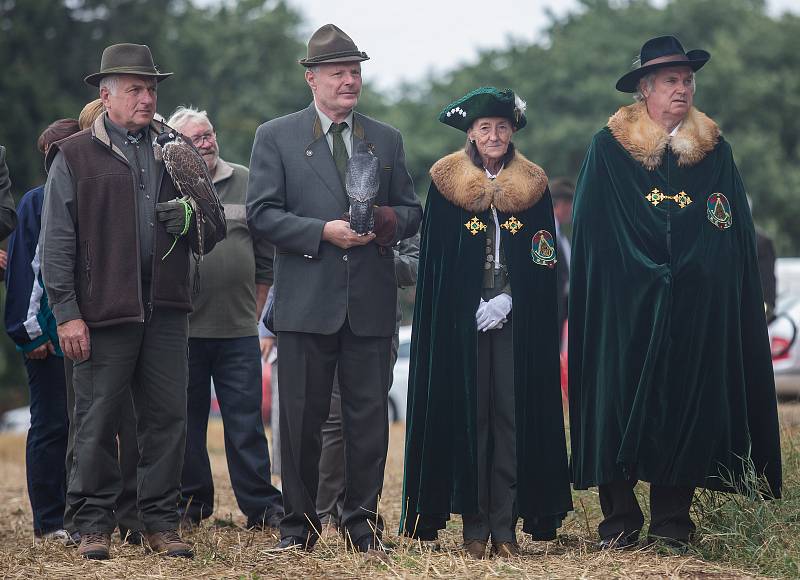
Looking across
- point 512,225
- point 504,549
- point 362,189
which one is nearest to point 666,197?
point 512,225

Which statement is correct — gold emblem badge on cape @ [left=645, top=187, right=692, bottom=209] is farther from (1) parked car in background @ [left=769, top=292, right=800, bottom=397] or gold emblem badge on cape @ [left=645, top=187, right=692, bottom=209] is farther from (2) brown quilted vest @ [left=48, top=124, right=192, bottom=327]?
(1) parked car in background @ [left=769, top=292, right=800, bottom=397]

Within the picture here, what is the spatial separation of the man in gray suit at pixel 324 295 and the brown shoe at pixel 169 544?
46cm

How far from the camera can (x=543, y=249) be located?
20.6 ft

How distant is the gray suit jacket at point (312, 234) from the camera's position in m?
6.10

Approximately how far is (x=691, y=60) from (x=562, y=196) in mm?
4500

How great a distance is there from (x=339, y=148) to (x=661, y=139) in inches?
58.8

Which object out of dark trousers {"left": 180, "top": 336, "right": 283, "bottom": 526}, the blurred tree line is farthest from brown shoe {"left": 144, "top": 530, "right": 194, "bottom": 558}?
the blurred tree line

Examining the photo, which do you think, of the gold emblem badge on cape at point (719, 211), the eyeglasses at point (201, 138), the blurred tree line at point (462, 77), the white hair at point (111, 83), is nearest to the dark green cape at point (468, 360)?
the gold emblem badge on cape at point (719, 211)

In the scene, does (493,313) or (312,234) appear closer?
(312,234)

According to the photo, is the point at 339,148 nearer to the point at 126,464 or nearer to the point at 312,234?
the point at 312,234

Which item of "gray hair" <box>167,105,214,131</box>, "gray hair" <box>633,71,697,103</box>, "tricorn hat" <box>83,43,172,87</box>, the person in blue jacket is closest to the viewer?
"tricorn hat" <box>83,43,172,87</box>

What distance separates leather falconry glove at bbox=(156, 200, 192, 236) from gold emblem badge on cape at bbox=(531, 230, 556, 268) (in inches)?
62.4

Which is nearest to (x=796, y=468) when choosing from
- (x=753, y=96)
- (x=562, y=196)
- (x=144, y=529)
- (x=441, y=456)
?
(x=441, y=456)

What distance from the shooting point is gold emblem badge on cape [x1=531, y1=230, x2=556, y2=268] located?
6.26 m
